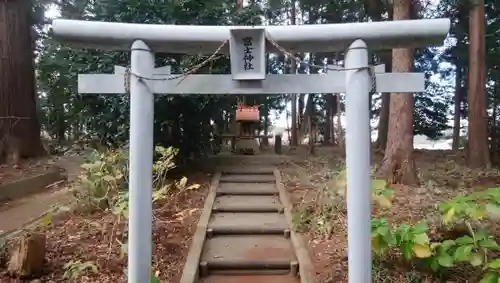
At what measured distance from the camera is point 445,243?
3750mm

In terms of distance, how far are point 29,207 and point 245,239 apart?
4002mm

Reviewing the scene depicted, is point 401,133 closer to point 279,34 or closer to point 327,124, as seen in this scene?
point 279,34

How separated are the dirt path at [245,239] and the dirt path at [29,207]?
7.32 feet

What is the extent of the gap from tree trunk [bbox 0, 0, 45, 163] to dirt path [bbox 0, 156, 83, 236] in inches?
65.3

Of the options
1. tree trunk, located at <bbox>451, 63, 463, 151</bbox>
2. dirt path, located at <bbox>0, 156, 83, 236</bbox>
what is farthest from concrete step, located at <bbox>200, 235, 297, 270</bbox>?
tree trunk, located at <bbox>451, 63, 463, 151</bbox>

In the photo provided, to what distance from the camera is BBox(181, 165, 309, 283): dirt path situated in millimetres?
4793

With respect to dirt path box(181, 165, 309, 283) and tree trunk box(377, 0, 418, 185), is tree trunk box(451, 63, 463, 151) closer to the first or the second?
tree trunk box(377, 0, 418, 185)

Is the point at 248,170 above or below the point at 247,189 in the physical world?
above

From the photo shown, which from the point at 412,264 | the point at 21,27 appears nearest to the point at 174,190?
the point at 412,264

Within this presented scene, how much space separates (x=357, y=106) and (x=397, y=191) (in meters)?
3.96

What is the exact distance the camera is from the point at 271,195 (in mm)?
7801

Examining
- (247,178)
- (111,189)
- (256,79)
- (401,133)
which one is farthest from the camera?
(247,178)

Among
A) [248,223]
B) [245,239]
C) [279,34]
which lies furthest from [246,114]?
[279,34]

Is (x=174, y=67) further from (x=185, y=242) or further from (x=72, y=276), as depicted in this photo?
(x=72, y=276)
